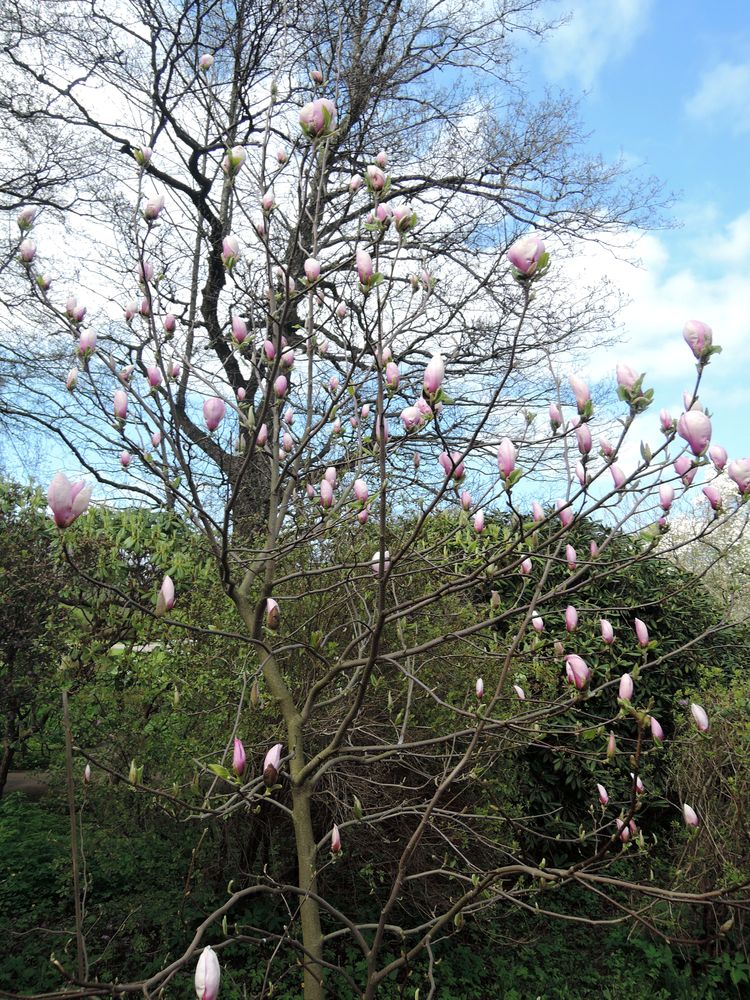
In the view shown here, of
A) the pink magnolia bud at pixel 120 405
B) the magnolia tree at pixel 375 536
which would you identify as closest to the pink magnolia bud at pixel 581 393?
the magnolia tree at pixel 375 536

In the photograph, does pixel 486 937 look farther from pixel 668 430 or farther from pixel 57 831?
pixel 668 430

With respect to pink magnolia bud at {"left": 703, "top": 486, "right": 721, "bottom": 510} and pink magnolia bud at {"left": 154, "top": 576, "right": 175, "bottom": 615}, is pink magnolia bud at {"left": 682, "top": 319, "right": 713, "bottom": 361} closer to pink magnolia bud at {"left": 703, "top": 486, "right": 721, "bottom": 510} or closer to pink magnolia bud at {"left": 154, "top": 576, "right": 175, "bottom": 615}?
pink magnolia bud at {"left": 703, "top": 486, "right": 721, "bottom": 510}

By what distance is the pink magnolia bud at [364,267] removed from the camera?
1.63 m

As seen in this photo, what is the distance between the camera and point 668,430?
1.85m

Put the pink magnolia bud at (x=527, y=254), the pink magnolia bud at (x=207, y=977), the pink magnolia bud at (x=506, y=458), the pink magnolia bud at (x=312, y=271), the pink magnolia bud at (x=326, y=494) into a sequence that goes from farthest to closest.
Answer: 1. the pink magnolia bud at (x=326, y=494)
2. the pink magnolia bud at (x=312, y=271)
3. the pink magnolia bud at (x=506, y=458)
4. the pink magnolia bud at (x=527, y=254)
5. the pink magnolia bud at (x=207, y=977)

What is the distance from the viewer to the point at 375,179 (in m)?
1.82

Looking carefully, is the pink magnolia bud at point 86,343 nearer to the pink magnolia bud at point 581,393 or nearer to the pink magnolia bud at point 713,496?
the pink magnolia bud at point 581,393

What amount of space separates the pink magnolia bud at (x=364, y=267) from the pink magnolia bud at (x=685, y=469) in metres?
0.90

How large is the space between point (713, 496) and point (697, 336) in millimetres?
558

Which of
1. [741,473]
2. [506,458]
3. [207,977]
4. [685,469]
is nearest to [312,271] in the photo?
[506,458]

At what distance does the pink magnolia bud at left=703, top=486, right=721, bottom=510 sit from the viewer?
1.98 m

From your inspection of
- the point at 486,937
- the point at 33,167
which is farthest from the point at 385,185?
the point at 33,167

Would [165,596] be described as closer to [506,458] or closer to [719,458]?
[506,458]

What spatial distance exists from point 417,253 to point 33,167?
462 centimetres
